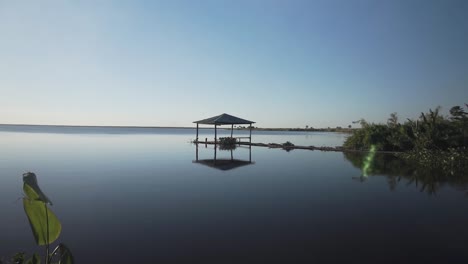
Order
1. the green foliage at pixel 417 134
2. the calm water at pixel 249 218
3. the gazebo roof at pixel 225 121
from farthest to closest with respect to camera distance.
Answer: the gazebo roof at pixel 225 121
the green foliage at pixel 417 134
the calm water at pixel 249 218

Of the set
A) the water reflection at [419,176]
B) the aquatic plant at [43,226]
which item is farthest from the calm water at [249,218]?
the aquatic plant at [43,226]

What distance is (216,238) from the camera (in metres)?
4.82

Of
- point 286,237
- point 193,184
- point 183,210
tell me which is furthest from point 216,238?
point 193,184

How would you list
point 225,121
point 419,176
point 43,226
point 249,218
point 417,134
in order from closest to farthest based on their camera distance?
1. point 43,226
2. point 249,218
3. point 419,176
4. point 417,134
5. point 225,121

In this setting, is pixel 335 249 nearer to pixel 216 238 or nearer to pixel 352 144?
pixel 216 238

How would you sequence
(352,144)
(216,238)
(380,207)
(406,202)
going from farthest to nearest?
(352,144) < (406,202) < (380,207) < (216,238)

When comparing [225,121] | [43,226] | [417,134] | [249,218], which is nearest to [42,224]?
[43,226]

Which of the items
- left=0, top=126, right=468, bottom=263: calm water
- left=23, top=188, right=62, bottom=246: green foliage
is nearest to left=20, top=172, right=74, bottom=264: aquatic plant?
left=23, top=188, right=62, bottom=246: green foliage

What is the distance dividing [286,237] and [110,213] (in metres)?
3.84

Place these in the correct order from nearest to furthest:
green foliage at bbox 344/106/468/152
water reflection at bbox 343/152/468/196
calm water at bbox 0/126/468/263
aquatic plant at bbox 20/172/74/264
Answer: aquatic plant at bbox 20/172/74/264 < calm water at bbox 0/126/468/263 < water reflection at bbox 343/152/468/196 < green foliage at bbox 344/106/468/152

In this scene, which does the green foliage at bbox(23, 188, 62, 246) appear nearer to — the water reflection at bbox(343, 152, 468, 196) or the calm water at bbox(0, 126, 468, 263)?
the calm water at bbox(0, 126, 468, 263)

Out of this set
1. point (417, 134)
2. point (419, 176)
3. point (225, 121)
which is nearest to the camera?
point (419, 176)

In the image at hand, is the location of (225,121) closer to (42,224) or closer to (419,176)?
(419,176)

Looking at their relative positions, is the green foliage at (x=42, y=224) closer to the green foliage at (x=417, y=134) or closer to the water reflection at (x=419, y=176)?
the water reflection at (x=419, y=176)
